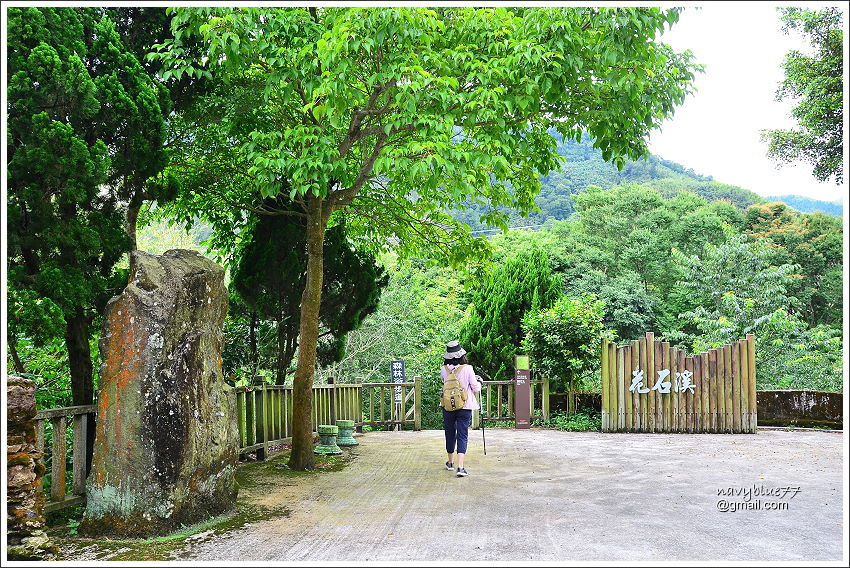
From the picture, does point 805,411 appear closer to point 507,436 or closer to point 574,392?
point 574,392

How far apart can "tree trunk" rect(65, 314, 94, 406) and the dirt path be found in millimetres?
1954

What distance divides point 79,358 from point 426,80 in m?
4.09

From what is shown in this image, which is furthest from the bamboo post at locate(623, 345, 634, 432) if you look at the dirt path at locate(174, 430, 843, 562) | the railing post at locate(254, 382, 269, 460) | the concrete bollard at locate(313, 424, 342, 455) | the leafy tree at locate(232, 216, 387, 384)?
the railing post at locate(254, 382, 269, 460)

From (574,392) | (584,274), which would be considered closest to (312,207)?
(574,392)

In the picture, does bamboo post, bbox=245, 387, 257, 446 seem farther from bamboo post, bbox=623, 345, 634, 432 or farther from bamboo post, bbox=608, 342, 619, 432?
bamboo post, bbox=623, 345, 634, 432

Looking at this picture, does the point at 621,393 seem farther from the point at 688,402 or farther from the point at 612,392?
the point at 688,402

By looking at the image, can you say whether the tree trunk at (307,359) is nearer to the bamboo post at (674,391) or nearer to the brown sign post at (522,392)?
the brown sign post at (522,392)

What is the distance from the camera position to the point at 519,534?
519 centimetres

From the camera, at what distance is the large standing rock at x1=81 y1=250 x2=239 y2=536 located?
5.00 meters

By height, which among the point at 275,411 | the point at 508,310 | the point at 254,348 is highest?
the point at 508,310

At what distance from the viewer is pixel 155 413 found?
16.6 ft

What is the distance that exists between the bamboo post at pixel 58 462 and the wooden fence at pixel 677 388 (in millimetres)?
9964

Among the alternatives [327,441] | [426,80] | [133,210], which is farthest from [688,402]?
[133,210]

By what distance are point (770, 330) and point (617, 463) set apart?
34.0 feet
